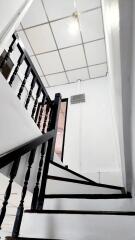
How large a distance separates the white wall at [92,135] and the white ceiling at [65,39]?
1.23 ft

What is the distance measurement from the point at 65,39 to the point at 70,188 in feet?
10.4

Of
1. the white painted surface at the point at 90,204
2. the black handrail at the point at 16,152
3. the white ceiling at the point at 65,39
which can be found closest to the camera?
the black handrail at the point at 16,152

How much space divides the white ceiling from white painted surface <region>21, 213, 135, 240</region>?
3.64m

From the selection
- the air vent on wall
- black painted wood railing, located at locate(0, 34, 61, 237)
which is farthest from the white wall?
black painted wood railing, located at locate(0, 34, 61, 237)

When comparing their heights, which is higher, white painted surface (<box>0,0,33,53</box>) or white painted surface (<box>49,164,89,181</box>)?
white painted surface (<box>0,0,33,53</box>)

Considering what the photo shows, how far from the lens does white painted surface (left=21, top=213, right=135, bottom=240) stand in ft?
5.18

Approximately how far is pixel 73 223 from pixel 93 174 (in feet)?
7.35

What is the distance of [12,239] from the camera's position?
56.2 inches

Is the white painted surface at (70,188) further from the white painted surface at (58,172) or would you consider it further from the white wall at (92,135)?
the white wall at (92,135)

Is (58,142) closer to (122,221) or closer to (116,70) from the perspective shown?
(122,221)

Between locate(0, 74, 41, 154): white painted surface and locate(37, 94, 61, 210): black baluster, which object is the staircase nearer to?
locate(37, 94, 61, 210): black baluster

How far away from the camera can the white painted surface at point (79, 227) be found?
62.1 inches

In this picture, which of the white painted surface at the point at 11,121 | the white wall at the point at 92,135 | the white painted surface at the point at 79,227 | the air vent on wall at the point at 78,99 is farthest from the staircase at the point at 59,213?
the air vent on wall at the point at 78,99

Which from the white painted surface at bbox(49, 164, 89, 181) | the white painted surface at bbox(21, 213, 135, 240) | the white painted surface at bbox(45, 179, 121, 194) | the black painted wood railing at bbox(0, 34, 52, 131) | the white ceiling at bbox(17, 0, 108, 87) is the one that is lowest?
the white painted surface at bbox(21, 213, 135, 240)
